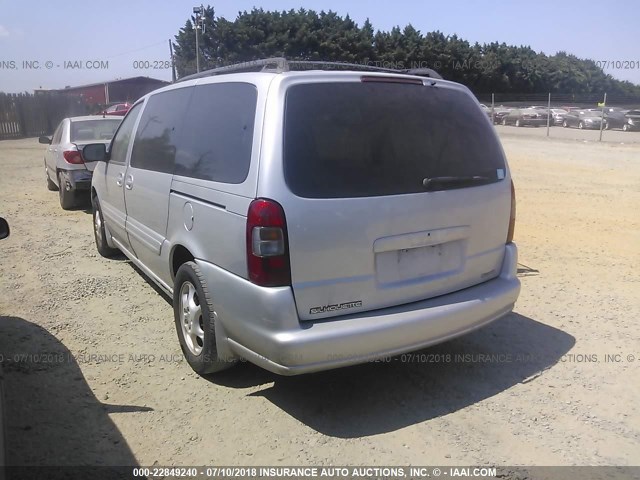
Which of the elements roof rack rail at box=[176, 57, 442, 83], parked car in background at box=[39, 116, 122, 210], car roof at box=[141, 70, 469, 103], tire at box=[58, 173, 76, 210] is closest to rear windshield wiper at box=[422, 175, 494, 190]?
car roof at box=[141, 70, 469, 103]

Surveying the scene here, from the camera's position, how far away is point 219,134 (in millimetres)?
3467

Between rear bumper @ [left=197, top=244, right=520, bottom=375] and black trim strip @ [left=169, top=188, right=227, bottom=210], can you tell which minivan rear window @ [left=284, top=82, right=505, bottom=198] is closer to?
black trim strip @ [left=169, top=188, right=227, bottom=210]

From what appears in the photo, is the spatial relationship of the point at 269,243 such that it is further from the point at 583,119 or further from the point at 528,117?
the point at 528,117

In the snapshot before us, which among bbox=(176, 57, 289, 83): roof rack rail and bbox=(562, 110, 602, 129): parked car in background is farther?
bbox=(562, 110, 602, 129): parked car in background

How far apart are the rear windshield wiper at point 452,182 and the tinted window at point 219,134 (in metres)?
1.08

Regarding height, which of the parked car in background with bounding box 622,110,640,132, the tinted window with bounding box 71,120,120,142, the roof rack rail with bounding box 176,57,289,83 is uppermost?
the parked car in background with bounding box 622,110,640,132

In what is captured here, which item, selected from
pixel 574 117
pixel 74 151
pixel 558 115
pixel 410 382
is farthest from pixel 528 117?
pixel 410 382

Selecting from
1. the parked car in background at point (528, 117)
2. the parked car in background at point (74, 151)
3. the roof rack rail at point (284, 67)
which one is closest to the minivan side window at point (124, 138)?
the roof rack rail at point (284, 67)

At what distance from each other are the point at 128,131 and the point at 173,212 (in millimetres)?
1713

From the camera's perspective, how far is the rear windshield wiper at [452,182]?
3.32 meters

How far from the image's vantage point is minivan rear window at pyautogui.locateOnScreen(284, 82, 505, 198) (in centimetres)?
301

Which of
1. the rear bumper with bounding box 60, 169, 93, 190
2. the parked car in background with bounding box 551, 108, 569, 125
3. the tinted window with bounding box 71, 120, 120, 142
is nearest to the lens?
the rear bumper with bounding box 60, 169, 93, 190

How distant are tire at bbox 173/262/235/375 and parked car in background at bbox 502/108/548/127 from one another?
34054 millimetres

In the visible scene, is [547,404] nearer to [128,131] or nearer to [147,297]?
[147,297]
